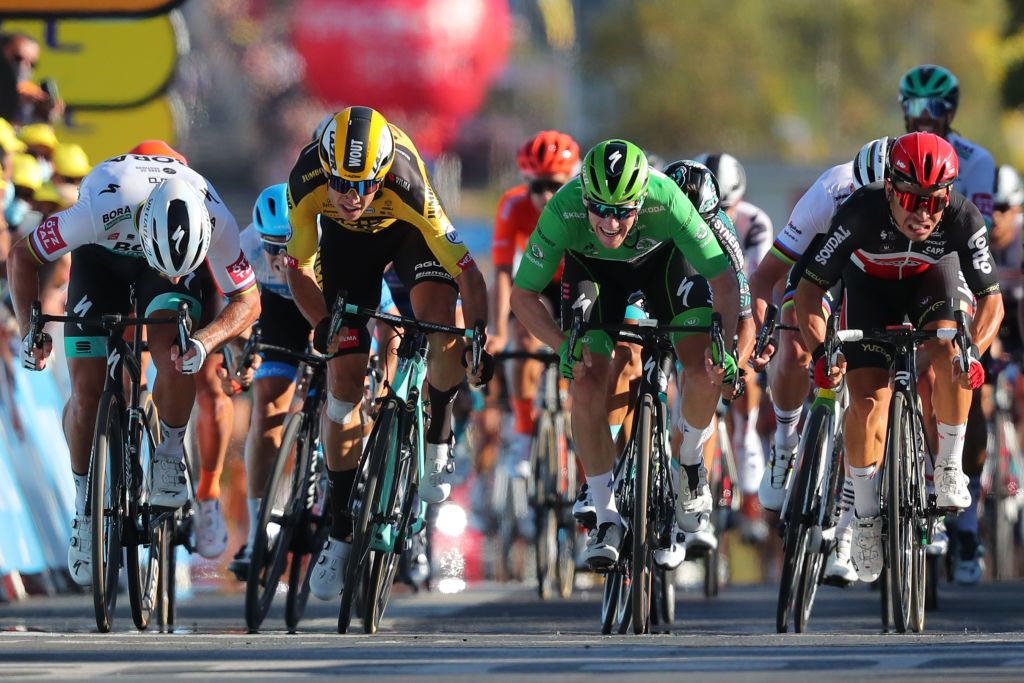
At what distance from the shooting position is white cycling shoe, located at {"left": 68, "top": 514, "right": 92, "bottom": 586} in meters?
11.1

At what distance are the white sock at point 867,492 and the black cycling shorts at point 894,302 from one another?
1.58 ft

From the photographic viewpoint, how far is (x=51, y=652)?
392 inches

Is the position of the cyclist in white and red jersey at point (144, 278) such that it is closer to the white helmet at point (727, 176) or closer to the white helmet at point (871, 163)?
the white helmet at point (871, 163)

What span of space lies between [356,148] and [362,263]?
95cm

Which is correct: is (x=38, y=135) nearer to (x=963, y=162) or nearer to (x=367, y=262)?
(x=367, y=262)

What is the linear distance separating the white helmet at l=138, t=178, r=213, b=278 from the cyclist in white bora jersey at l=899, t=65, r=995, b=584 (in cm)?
460

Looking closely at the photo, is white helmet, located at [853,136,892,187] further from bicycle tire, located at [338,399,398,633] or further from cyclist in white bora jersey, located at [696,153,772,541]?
bicycle tire, located at [338,399,398,633]

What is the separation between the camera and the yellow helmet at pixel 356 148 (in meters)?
10.8

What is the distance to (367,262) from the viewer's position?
11.7 metres

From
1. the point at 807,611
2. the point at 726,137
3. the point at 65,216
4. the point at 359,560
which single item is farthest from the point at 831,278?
the point at 726,137

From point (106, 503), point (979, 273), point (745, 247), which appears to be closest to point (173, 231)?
point (106, 503)

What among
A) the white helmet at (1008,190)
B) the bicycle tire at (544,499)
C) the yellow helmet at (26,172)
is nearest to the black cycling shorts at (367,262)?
the bicycle tire at (544,499)

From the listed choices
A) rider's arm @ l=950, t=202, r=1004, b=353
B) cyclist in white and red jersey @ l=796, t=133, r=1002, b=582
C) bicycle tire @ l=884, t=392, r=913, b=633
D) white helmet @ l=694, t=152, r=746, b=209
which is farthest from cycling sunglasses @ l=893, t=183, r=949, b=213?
white helmet @ l=694, t=152, r=746, b=209

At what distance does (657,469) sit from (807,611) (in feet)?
3.73
